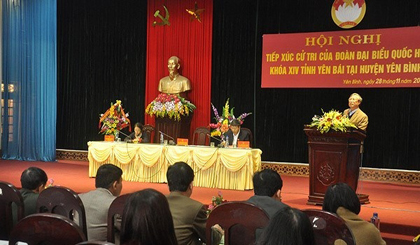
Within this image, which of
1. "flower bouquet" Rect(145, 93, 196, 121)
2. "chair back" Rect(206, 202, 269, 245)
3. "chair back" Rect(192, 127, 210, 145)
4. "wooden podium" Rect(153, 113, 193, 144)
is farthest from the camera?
"wooden podium" Rect(153, 113, 193, 144)

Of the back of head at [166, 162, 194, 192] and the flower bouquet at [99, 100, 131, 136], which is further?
the flower bouquet at [99, 100, 131, 136]

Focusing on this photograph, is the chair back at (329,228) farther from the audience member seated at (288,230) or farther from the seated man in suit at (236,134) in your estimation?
the seated man in suit at (236,134)

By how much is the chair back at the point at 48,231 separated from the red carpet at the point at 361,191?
3.43m

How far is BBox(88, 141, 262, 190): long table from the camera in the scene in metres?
6.57

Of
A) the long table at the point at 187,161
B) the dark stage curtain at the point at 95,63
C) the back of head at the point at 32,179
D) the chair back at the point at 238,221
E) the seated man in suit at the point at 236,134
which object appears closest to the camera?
the chair back at the point at 238,221

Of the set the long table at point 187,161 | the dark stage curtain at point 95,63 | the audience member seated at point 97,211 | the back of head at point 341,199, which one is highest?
the dark stage curtain at point 95,63

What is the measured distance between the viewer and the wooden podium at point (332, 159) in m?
5.41

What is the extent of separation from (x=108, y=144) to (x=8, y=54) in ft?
13.9

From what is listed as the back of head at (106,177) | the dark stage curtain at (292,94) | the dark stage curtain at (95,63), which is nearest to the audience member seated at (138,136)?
the dark stage curtain at (292,94)

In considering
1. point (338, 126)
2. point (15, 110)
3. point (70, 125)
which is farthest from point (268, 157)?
point (15, 110)

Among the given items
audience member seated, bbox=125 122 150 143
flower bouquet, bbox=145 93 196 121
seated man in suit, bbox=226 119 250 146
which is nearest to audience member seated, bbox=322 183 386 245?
seated man in suit, bbox=226 119 250 146

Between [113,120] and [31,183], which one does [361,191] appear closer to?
[113,120]

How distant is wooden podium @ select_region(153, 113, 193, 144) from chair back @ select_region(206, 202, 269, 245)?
630 cm

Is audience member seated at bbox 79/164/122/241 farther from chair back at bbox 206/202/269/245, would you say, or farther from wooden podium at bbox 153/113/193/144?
wooden podium at bbox 153/113/193/144
